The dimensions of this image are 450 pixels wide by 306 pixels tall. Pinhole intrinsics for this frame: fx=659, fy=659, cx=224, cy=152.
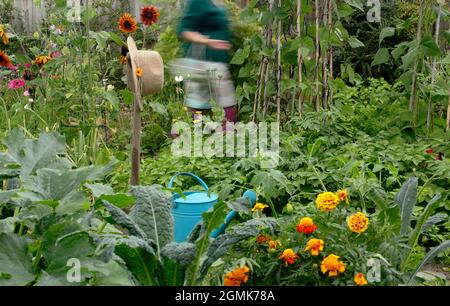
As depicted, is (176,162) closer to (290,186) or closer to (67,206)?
(290,186)

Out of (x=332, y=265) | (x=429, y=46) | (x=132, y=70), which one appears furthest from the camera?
(x=429, y=46)

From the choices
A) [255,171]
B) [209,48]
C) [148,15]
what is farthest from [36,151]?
[148,15]

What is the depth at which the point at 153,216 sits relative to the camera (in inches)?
87.5

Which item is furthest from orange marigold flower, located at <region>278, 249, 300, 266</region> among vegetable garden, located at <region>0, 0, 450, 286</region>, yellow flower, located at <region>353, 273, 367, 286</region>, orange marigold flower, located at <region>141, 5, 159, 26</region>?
orange marigold flower, located at <region>141, 5, 159, 26</region>

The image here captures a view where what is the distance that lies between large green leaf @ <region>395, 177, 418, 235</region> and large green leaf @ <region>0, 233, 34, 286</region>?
1361mm

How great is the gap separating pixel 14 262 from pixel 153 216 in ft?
1.63

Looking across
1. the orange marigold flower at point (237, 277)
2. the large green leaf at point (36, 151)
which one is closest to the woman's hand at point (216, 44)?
the large green leaf at point (36, 151)

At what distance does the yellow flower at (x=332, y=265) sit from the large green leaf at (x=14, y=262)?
0.86 meters

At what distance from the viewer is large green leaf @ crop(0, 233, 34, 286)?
73.4 inches

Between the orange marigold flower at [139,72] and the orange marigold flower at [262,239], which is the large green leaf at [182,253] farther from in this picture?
the orange marigold flower at [139,72]

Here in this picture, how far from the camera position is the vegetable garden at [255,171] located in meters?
2.03

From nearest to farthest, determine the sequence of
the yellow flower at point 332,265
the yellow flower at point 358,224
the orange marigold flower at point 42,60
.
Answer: the yellow flower at point 332,265 → the yellow flower at point 358,224 → the orange marigold flower at point 42,60

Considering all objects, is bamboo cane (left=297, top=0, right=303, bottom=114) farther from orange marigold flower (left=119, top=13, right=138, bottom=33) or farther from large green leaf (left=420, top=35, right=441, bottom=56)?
orange marigold flower (left=119, top=13, right=138, bottom=33)

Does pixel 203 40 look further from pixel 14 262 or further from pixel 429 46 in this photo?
pixel 14 262
